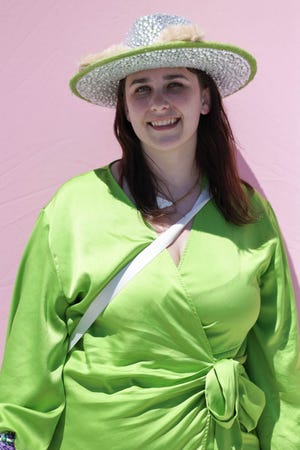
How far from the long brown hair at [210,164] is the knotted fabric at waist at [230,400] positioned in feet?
1.22

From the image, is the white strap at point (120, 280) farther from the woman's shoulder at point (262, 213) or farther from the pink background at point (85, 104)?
the pink background at point (85, 104)

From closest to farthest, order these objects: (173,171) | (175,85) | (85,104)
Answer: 1. (175,85)
2. (173,171)
3. (85,104)

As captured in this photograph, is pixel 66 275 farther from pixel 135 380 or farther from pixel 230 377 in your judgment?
pixel 230 377

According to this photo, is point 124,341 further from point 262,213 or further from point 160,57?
point 160,57

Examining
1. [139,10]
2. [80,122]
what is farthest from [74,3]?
[80,122]

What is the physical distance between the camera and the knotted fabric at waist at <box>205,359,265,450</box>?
6.54ft

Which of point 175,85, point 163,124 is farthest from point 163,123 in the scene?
point 175,85

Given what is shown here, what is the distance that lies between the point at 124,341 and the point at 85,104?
0.82 m

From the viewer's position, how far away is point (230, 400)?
1989 mm

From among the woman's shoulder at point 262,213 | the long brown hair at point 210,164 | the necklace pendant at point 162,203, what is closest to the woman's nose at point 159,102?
the long brown hair at point 210,164

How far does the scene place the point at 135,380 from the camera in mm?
2000

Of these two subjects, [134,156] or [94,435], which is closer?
[94,435]

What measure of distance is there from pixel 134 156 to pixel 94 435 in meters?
0.70

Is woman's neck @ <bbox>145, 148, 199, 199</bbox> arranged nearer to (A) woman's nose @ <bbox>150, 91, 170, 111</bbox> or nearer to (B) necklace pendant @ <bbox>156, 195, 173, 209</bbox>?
(B) necklace pendant @ <bbox>156, 195, 173, 209</bbox>
